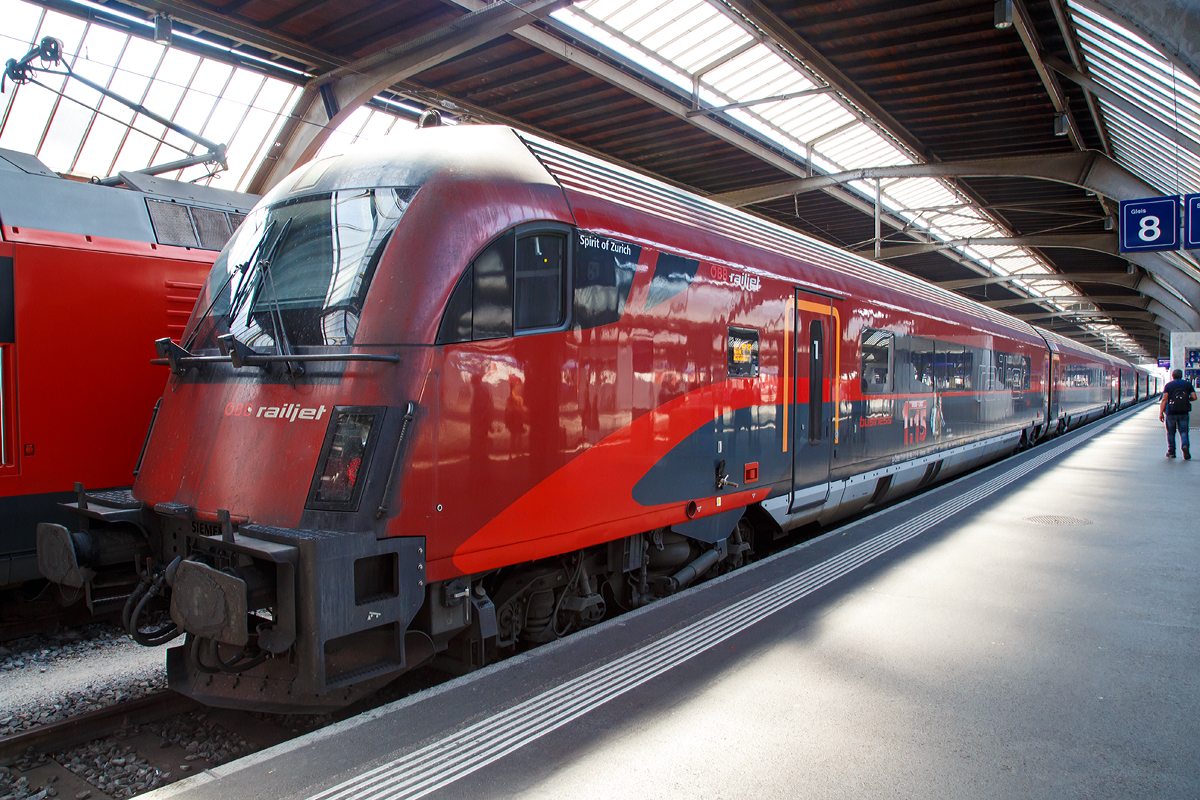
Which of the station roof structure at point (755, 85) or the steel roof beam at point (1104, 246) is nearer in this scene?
the station roof structure at point (755, 85)

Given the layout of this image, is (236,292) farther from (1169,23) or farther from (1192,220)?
(1192,220)

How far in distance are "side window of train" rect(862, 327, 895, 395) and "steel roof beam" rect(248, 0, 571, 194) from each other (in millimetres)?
6930

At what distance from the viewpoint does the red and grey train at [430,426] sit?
11.5ft

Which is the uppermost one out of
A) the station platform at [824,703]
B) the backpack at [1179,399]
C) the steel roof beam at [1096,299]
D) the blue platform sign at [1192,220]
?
the steel roof beam at [1096,299]

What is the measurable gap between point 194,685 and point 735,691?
2.73m

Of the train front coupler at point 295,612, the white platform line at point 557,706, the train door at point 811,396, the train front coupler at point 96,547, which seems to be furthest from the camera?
the train door at point 811,396

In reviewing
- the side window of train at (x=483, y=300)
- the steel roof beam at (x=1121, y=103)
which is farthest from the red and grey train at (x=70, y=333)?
the steel roof beam at (x=1121, y=103)

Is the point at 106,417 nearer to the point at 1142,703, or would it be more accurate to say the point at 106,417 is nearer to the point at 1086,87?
the point at 1142,703

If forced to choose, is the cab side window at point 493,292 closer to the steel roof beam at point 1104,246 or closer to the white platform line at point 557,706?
the white platform line at point 557,706

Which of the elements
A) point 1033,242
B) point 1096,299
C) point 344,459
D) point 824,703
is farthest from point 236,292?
point 1096,299

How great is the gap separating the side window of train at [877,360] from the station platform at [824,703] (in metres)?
2.53

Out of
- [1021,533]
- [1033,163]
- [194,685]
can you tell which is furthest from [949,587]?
[1033,163]

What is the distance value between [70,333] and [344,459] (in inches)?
139

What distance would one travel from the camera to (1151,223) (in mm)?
13289
